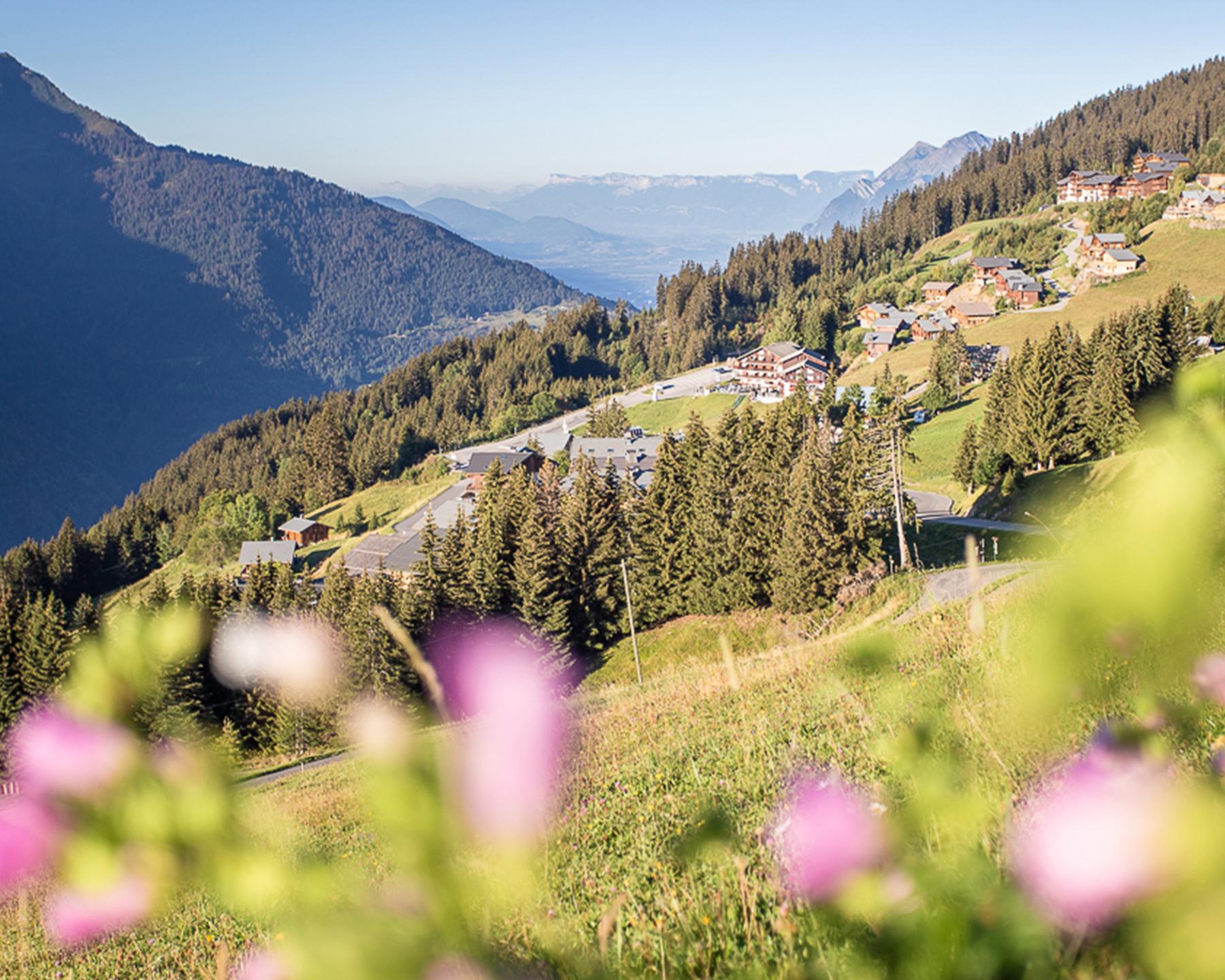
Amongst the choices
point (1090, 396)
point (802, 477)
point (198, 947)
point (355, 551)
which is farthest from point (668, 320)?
point (198, 947)

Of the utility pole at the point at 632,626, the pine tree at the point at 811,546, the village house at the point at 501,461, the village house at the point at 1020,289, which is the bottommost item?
the village house at the point at 501,461

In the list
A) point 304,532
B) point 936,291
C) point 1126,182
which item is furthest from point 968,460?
point 1126,182

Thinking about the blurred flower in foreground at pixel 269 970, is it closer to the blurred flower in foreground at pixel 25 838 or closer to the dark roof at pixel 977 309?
the blurred flower in foreground at pixel 25 838

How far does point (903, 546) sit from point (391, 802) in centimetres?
3147

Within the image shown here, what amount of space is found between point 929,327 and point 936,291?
14.9 meters

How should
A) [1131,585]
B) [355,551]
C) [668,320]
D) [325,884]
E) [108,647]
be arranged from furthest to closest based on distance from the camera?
1. [668,320]
2. [355,551]
3. [108,647]
4. [325,884]
5. [1131,585]

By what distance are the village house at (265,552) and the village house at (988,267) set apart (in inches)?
3528

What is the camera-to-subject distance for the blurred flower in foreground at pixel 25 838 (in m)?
1.84

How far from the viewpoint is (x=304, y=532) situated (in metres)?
81.1

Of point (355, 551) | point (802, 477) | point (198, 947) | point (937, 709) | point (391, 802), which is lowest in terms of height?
point (355, 551)

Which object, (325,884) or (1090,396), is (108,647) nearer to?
(325,884)

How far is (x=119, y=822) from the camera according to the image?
69.2 inches

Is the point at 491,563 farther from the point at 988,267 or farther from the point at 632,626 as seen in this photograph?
the point at 988,267

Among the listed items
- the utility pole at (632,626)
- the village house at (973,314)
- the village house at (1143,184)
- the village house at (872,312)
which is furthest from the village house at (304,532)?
the village house at (1143,184)
